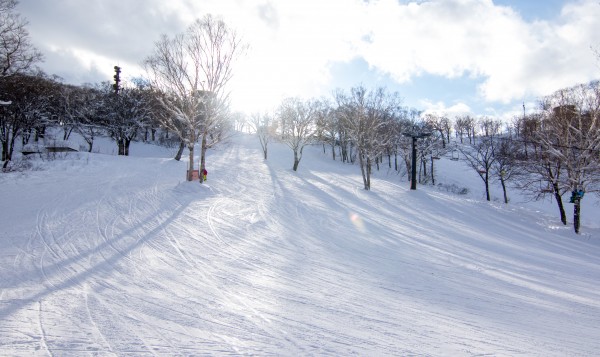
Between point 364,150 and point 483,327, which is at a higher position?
point 364,150

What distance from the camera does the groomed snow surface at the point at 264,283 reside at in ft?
12.1

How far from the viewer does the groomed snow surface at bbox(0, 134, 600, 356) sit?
12.1 feet

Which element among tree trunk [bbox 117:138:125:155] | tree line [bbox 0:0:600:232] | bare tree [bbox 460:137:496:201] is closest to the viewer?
tree line [bbox 0:0:600:232]

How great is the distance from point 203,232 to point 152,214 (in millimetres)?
2620

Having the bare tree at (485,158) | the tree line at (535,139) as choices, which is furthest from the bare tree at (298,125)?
the bare tree at (485,158)

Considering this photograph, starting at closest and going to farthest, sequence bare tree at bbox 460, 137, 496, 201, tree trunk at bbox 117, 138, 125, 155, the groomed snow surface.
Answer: the groomed snow surface → bare tree at bbox 460, 137, 496, 201 → tree trunk at bbox 117, 138, 125, 155

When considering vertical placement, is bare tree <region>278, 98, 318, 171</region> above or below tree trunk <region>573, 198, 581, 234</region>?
above

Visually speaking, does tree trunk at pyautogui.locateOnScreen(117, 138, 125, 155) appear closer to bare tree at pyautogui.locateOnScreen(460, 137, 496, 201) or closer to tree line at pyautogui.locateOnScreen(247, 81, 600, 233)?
tree line at pyautogui.locateOnScreen(247, 81, 600, 233)

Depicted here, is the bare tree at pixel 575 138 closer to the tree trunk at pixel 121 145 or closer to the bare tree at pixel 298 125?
the bare tree at pixel 298 125

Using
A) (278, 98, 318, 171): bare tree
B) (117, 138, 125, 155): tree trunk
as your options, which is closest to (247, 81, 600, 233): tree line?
(278, 98, 318, 171): bare tree

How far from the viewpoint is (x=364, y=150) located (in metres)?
23.4

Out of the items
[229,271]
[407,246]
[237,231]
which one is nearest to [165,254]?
[229,271]

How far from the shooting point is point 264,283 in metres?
5.47

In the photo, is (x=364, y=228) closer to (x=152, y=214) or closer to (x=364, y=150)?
(x=152, y=214)
